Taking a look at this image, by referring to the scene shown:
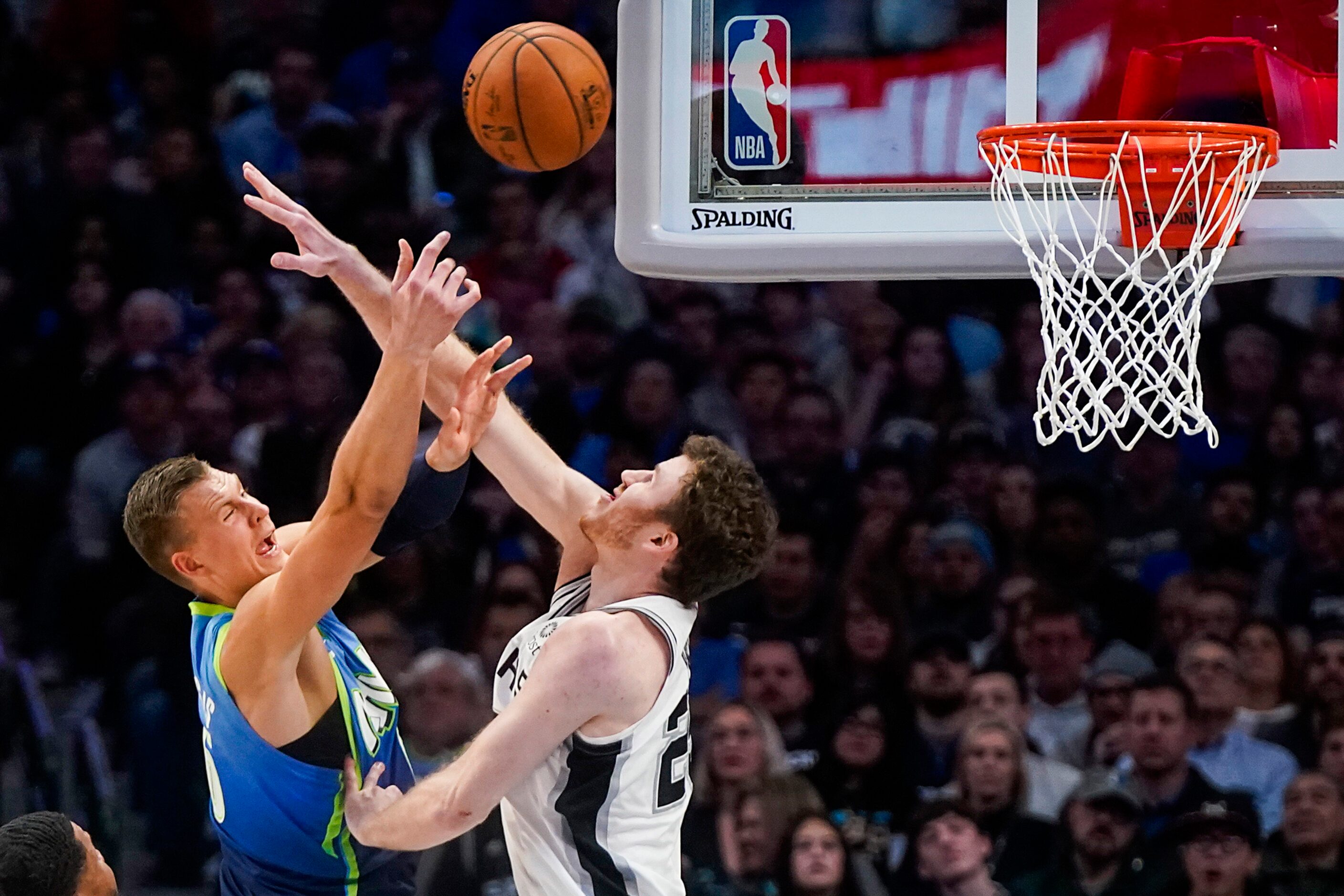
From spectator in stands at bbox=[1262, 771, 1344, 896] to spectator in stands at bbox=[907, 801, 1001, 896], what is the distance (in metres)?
0.78

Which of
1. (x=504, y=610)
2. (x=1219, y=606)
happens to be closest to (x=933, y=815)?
(x=1219, y=606)

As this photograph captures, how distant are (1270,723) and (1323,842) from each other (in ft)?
1.24

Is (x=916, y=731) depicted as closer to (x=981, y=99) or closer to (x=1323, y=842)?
(x=1323, y=842)

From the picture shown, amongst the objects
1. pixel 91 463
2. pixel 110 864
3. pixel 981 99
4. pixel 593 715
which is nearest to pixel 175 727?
pixel 110 864

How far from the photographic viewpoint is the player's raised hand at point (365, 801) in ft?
8.38

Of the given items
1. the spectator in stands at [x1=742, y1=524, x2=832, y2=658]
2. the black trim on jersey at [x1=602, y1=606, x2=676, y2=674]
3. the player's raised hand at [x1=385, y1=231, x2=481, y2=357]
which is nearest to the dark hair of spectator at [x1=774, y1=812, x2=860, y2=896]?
the spectator in stands at [x1=742, y1=524, x2=832, y2=658]

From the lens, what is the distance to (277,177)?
5469mm

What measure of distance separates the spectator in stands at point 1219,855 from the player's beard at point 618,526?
229cm

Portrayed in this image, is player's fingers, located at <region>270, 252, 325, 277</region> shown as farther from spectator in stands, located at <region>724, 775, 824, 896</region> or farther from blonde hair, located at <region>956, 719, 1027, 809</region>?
blonde hair, located at <region>956, 719, 1027, 809</region>

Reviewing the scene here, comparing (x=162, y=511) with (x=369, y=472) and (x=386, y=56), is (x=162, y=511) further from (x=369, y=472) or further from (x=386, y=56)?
(x=386, y=56)

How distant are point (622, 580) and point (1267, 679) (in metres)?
2.62

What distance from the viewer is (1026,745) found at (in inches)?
176

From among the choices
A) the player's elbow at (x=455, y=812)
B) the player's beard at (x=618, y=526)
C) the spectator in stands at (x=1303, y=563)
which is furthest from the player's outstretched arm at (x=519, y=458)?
the spectator in stands at (x=1303, y=563)

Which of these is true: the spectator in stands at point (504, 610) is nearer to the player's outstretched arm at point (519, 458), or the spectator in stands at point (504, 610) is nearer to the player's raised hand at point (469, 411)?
the player's outstretched arm at point (519, 458)
